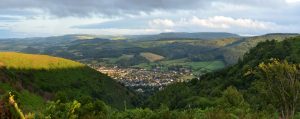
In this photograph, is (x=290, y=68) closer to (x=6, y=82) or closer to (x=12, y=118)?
(x=12, y=118)

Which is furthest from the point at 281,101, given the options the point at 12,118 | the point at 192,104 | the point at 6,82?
the point at 6,82

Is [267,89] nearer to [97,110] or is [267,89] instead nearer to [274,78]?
[274,78]

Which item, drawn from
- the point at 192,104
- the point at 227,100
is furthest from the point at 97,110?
the point at 192,104

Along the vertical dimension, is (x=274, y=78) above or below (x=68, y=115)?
above

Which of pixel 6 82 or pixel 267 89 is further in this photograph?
pixel 6 82

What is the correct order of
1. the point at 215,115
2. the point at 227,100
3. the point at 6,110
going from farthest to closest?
1. the point at 227,100
2. the point at 215,115
3. the point at 6,110

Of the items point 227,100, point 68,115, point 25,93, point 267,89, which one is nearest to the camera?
point 267,89

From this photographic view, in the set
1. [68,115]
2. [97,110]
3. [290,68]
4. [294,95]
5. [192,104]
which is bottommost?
[192,104]
